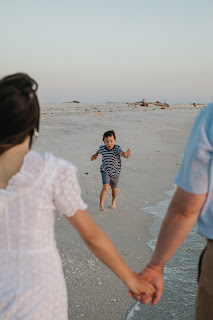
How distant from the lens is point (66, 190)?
1.61 metres

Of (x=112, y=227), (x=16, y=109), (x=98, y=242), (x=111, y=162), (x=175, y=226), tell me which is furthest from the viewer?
(x=111, y=162)

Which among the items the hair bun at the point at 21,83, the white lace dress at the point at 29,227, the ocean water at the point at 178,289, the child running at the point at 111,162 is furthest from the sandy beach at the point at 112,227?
the hair bun at the point at 21,83

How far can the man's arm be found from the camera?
1.76 m

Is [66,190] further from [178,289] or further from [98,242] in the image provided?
[178,289]

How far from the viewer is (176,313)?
10.00ft

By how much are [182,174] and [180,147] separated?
37.5 feet

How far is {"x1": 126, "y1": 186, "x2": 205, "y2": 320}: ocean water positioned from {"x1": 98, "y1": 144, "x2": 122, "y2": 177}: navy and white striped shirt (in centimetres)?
169

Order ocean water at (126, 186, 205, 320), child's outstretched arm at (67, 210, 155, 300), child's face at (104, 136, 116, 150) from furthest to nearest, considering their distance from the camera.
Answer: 1. child's face at (104, 136, 116, 150)
2. ocean water at (126, 186, 205, 320)
3. child's outstretched arm at (67, 210, 155, 300)

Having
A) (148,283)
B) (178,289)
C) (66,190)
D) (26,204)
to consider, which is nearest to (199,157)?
(66,190)

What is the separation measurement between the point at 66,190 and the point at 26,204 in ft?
0.56

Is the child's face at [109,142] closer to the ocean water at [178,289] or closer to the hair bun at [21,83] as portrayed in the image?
the ocean water at [178,289]

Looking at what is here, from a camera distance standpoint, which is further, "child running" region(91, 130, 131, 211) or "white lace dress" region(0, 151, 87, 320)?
"child running" region(91, 130, 131, 211)

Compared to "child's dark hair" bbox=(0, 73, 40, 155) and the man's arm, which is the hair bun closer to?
"child's dark hair" bbox=(0, 73, 40, 155)

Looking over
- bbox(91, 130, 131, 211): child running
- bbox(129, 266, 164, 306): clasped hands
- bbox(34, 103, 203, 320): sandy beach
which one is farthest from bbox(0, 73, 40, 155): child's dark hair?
bbox(91, 130, 131, 211): child running
